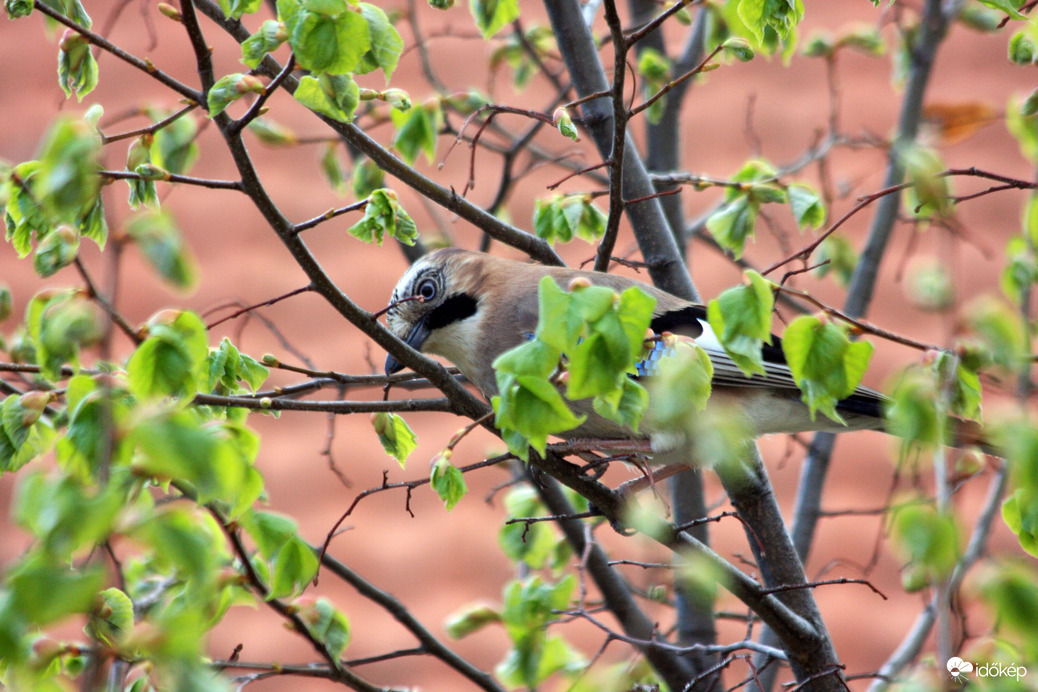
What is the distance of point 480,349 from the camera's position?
9.31 ft

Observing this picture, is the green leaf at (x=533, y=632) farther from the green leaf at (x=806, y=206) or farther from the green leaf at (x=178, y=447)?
the green leaf at (x=178, y=447)

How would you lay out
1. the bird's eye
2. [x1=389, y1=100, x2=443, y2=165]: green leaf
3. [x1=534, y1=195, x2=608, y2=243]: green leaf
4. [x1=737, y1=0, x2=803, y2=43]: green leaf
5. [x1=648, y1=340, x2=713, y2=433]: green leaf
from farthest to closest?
the bird's eye < [x1=389, y1=100, x2=443, y2=165]: green leaf < [x1=534, y1=195, x2=608, y2=243]: green leaf < [x1=737, y1=0, x2=803, y2=43]: green leaf < [x1=648, y1=340, x2=713, y2=433]: green leaf

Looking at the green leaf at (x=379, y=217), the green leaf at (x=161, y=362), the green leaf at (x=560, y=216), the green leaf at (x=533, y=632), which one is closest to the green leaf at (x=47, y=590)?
the green leaf at (x=161, y=362)

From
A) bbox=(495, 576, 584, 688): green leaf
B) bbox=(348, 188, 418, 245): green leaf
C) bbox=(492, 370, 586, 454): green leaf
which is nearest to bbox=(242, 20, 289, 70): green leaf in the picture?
bbox=(348, 188, 418, 245): green leaf

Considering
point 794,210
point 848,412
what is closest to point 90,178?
point 794,210

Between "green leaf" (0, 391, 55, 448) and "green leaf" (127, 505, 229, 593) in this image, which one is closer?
"green leaf" (127, 505, 229, 593)

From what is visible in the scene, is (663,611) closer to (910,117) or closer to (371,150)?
(910,117)

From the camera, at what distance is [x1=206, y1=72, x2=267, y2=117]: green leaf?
1.43 m

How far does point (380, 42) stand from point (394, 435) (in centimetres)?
80

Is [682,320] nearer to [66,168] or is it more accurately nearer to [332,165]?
[332,165]

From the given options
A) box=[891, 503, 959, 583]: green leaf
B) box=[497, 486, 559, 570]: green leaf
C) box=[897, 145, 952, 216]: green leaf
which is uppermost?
box=[897, 145, 952, 216]: green leaf

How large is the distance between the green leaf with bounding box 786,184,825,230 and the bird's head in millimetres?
1002

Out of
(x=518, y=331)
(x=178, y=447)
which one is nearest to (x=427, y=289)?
(x=518, y=331)

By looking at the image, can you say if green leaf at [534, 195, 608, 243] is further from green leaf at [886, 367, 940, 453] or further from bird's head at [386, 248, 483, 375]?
green leaf at [886, 367, 940, 453]
